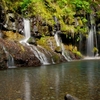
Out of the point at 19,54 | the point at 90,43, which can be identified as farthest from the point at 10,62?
the point at 90,43

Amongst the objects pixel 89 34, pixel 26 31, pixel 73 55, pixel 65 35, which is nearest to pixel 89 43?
pixel 89 34

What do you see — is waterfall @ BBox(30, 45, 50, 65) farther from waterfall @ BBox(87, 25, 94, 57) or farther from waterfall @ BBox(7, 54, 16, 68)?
waterfall @ BBox(87, 25, 94, 57)

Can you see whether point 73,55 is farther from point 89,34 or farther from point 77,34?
point 89,34

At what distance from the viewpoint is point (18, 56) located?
18.4 meters

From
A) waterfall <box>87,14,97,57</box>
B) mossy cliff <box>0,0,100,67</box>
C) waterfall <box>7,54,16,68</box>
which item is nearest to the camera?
waterfall <box>7,54,16,68</box>

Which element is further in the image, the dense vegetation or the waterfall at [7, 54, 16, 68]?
the dense vegetation

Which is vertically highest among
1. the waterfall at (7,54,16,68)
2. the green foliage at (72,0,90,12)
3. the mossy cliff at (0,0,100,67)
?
the green foliage at (72,0,90,12)

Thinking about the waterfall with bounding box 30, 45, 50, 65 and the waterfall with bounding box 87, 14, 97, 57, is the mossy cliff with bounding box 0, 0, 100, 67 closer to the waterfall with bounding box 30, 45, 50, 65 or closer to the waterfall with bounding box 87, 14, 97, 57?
the waterfall with bounding box 87, 14, 97, 57

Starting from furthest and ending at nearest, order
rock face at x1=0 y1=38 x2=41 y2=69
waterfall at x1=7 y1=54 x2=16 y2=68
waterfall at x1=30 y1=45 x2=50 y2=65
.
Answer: waterfall at x1=30 y1=45 x2=50 y2=65 < rock face at x1=0 y1=38 x2=41 y2=69 < waterfall at x1=7 y1=54 x2=16 y2=68

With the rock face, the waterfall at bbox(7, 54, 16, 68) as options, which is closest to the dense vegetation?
the rock face

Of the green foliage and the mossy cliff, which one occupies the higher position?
the green foliage

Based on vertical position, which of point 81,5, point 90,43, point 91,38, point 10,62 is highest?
point 81,5

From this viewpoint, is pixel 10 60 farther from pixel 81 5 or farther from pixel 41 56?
pixel 81 5

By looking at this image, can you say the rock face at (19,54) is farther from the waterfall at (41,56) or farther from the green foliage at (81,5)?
the green foliage at (81,5)
